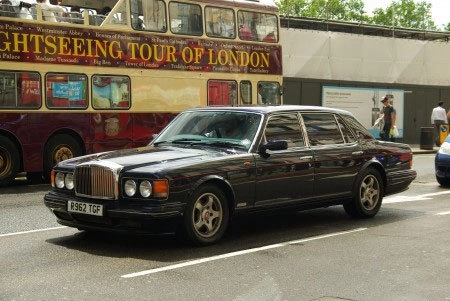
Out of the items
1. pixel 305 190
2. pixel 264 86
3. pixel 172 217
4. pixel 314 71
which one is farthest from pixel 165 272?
pixel 314 71

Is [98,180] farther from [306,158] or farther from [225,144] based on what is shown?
[306,158]

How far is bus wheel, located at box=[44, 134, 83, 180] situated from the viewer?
1409 cm

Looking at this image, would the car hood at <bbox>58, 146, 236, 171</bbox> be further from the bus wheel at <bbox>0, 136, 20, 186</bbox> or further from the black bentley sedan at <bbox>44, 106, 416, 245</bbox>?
the bus wheel at <bbox>0, 136, 20, 186</bbox>

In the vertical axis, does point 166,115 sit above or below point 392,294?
above

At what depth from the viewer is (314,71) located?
27.2m

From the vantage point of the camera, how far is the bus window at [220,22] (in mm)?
16219

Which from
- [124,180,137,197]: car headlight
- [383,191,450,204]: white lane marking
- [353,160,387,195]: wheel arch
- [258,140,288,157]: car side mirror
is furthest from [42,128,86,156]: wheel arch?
[124,180,137,197]: car headlight

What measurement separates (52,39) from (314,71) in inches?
593

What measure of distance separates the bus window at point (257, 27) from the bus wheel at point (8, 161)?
21.0 feet

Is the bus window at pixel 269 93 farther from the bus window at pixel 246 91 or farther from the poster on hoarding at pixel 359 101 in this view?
the poster on hoarding at pixel 359 101

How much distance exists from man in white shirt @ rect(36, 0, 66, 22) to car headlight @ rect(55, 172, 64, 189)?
7.37m

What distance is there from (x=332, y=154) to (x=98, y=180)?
10.3 feet

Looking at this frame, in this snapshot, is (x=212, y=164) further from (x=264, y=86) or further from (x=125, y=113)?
(x=264, y=86)

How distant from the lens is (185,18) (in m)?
15.8
